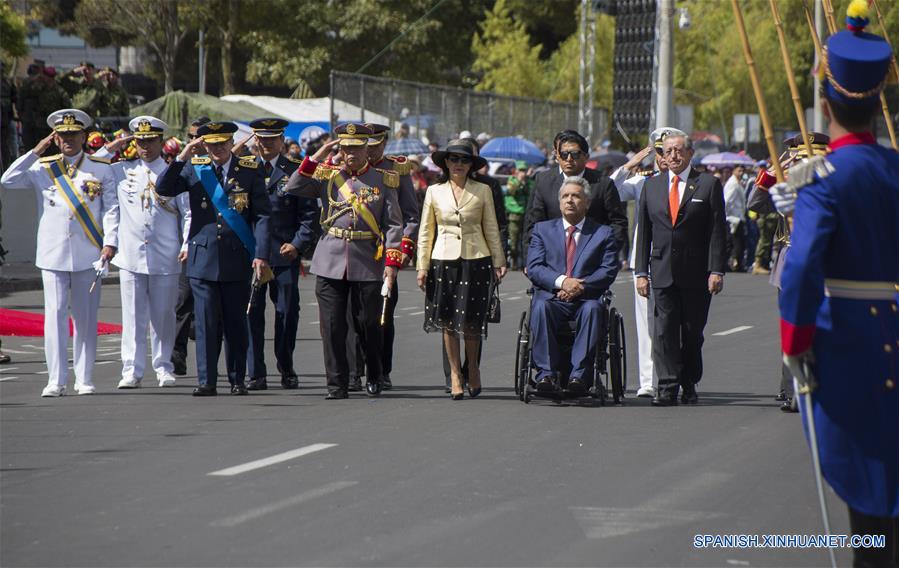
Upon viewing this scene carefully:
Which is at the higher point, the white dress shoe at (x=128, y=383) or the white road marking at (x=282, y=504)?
the white road marking at (x=282, y=504)

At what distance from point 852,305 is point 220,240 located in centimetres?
763

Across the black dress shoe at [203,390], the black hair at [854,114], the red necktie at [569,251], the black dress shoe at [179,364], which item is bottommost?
the black dress shoe at [179,364]

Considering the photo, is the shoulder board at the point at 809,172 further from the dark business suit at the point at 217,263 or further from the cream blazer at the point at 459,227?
the dark business suit at the point at 217,263

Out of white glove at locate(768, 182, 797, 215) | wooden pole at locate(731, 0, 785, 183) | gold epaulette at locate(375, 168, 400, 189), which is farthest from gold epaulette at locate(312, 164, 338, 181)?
white glove at locate(768, 182, 797, 215)

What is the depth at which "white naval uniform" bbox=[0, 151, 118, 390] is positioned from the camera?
12.9m

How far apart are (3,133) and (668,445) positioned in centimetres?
1660

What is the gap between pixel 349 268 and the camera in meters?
12.9

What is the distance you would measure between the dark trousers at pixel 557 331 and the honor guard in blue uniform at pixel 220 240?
232 cm

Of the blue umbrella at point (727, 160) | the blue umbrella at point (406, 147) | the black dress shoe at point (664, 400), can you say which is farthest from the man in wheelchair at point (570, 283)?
the blue umbrella at point (727, 160)

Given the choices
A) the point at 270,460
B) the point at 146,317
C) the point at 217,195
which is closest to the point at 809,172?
the point at 270,460

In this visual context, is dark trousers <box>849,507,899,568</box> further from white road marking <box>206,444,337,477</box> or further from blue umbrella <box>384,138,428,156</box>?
blue umbrella <box>384,138,428,156</box>

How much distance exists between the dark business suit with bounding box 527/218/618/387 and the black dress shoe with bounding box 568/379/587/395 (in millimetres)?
32

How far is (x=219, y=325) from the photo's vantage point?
13031mm

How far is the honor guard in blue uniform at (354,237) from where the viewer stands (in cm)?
1291
